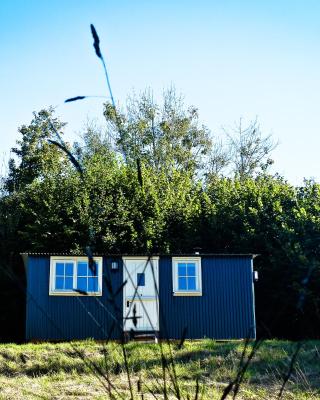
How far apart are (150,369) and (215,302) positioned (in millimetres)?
7949

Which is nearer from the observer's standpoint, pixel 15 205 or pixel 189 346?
pixel 189 346

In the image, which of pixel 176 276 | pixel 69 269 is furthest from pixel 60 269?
pixel 176 276

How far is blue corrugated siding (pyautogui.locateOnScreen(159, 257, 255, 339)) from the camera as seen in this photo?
57.8 feet

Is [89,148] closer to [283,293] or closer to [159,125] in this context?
[159,125]

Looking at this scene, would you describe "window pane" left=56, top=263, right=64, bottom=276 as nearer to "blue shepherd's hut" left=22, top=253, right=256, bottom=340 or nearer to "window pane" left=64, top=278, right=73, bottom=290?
"blue shepherd's hut" left=22, top=253, right=256, bottom=340

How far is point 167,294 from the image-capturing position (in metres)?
17.7

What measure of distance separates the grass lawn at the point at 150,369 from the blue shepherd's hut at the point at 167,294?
216cm

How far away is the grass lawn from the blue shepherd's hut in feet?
7.10

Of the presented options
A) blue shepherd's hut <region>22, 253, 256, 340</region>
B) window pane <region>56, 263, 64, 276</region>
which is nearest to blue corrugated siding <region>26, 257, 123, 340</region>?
blue shepherd's hut <region>22, 253, 256, 340</region>

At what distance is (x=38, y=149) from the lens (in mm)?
29500

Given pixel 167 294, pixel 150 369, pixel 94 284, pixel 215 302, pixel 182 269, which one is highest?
pixel 182 269

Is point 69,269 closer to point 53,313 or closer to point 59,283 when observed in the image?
point 59,283

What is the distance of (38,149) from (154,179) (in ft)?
20.6

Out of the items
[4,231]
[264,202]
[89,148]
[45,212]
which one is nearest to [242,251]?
[264,202]
